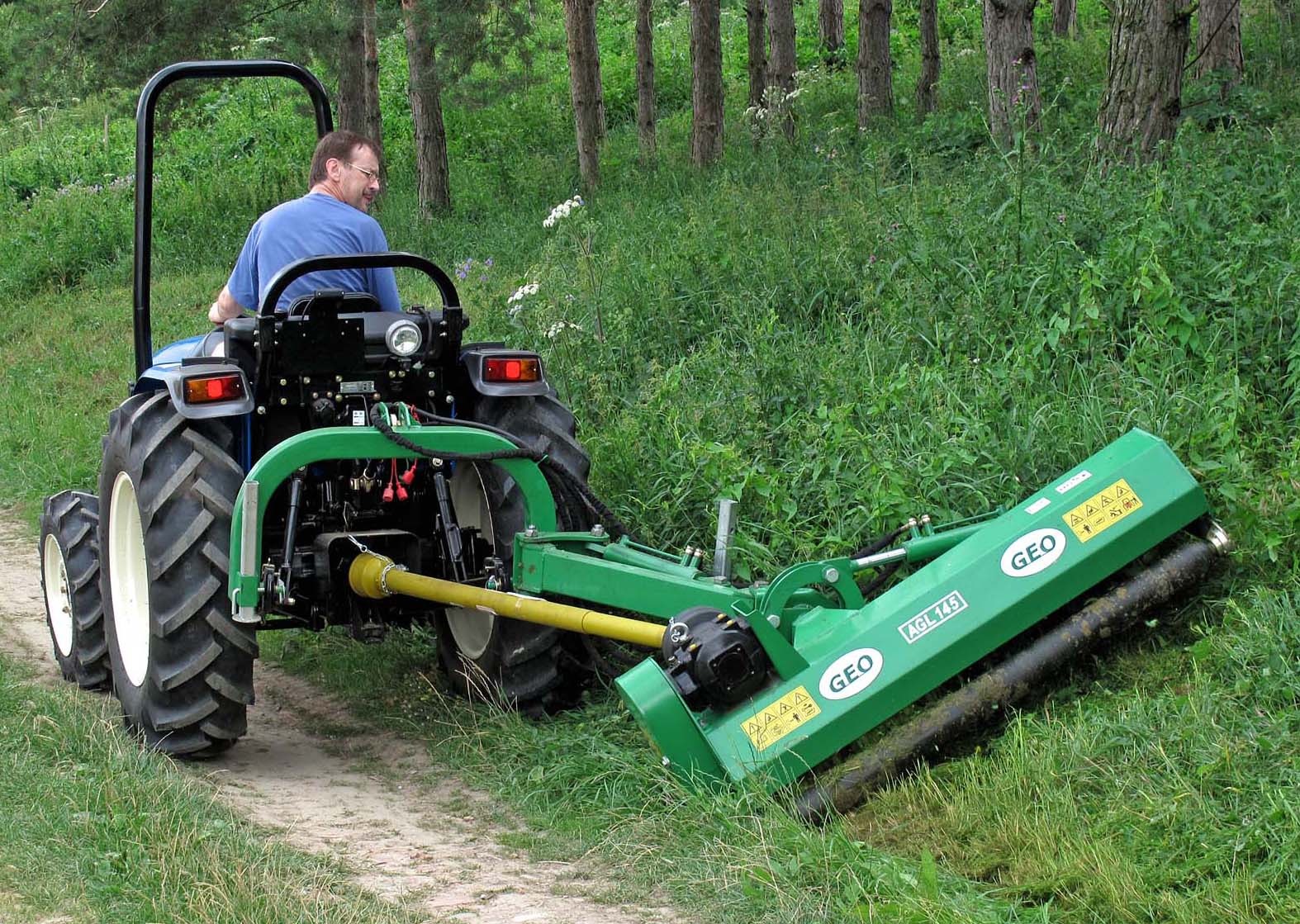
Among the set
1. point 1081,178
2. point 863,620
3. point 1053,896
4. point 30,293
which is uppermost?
point 1081,178

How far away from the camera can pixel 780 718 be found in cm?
413

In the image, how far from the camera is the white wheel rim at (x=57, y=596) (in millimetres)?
6090

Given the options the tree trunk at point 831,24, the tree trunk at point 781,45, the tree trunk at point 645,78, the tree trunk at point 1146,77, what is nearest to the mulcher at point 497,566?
the tree trunk at point 1146,77

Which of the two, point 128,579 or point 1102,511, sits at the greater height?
point 1102,511

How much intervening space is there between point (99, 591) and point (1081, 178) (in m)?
5.14

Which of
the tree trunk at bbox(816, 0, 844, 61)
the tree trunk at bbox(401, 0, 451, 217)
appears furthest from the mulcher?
the tree trunk at bbox(816, 0, 844, 61)

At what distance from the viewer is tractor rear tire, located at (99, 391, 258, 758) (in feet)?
15.6

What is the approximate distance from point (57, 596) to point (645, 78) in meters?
13.6

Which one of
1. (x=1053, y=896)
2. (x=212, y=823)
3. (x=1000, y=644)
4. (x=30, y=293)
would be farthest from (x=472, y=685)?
(x=30, y=293)

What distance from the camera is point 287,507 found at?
510 cm

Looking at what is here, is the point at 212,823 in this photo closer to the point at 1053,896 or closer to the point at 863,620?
the point at 863,620

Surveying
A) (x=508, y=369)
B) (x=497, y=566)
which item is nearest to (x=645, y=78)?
(x=508, y=369)

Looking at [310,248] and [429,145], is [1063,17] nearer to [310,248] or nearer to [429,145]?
[429,145]

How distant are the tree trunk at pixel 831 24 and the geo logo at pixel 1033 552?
73.0 feet
